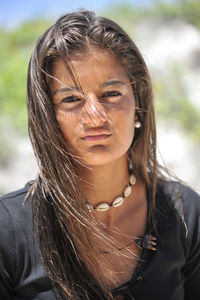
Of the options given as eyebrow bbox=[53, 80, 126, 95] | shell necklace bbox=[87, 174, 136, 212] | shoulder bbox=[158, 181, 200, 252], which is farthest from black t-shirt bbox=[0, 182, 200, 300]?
eyebrow bbox=[53, 80, 126, 95]

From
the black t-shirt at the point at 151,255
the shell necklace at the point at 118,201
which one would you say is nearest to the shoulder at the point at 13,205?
the black t-shirt at the point at 151,255

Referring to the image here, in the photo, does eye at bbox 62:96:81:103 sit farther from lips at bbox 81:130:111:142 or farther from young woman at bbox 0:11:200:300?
lips at bbox 81:130:111:142

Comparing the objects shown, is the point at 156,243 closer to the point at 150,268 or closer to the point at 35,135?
the point at 150,268

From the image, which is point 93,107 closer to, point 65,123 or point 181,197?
point 65,123

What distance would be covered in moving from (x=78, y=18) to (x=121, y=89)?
254 mm

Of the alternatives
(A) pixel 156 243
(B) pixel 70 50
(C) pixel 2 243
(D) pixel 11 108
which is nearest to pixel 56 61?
(B) pixel 70 50

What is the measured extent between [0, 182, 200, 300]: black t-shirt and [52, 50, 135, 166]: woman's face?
0.26m

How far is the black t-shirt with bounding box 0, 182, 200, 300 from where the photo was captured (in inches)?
50.5

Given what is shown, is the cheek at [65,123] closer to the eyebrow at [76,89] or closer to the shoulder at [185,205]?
the eyebrow at [76,89]

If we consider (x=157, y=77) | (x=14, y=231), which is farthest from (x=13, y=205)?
(x=157, y=77)

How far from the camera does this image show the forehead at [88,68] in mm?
1287

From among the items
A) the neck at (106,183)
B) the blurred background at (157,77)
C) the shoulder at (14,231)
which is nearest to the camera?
the shoulder at (14,231)

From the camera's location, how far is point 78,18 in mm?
1360

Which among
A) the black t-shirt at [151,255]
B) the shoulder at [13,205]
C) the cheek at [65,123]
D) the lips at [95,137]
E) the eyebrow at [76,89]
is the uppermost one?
the eyebrow at [76,89]
